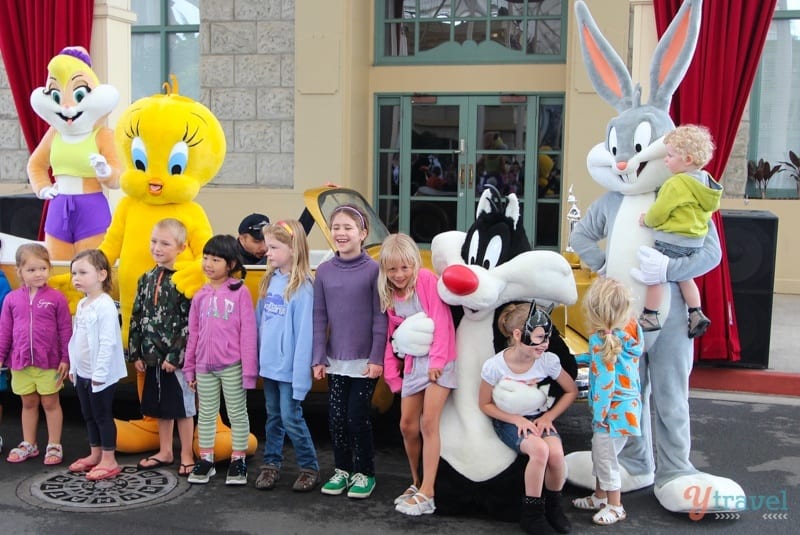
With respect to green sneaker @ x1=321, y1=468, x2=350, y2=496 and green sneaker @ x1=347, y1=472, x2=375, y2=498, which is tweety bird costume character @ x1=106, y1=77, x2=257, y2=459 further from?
green sneaker @ x1=347, y1=472, x2=375, y2=498

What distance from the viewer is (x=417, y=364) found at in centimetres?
430

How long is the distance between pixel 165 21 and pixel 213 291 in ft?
26.8

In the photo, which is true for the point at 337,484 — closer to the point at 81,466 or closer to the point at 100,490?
the point at 100,490

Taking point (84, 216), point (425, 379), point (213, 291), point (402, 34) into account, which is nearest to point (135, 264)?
point (213, 291)

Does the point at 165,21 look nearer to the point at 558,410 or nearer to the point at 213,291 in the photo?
the point at 213,291

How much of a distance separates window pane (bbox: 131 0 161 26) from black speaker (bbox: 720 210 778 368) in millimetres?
8084

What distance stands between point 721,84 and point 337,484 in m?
4.19

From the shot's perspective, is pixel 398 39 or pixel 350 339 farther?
pixel 398 39

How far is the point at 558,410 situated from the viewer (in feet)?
13.5

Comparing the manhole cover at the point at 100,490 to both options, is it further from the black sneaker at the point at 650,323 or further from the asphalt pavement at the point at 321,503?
the black sneaker at the point at 650,323

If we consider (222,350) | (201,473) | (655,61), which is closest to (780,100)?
(655,61)

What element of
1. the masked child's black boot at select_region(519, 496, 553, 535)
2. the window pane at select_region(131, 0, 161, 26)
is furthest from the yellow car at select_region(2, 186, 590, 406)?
the window pane at select_region(131, 0, 161, 26)

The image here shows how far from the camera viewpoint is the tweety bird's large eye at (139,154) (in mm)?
5297

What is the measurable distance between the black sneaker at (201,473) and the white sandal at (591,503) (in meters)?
1.88
